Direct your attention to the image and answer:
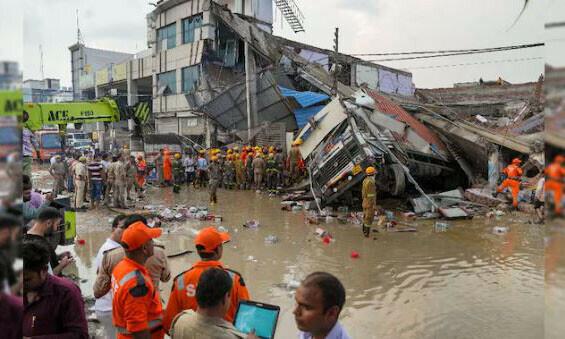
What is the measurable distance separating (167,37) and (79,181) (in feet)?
64.6

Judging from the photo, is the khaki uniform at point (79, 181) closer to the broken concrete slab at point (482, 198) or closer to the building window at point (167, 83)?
the broken concrete slab at point (482, 198)

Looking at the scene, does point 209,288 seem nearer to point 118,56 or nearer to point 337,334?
point 337,334

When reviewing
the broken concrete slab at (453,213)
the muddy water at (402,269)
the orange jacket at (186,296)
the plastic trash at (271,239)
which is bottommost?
the muddy water at (402,269)

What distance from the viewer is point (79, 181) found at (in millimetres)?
11508

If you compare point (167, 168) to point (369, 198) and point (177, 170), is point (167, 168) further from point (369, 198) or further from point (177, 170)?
point (369, 198)

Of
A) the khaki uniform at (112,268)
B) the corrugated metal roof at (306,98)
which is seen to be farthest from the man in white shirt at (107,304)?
the corrugated metal roof at (306,98)

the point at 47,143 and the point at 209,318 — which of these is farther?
the point at 47,143

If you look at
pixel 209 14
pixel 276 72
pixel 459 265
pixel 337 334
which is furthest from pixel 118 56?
pixel 337 334

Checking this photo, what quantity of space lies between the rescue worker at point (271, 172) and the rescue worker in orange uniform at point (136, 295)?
43.1 feet

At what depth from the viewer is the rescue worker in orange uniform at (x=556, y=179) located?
4.04 feet

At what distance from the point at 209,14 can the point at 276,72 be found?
6.18m

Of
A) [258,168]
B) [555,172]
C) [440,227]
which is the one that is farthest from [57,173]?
[555,172]

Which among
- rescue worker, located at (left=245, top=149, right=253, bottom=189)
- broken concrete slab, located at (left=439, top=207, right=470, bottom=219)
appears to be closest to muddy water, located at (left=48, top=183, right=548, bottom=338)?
broken concrete slab, located at (left=439, top=207, right=470, bottom=219)

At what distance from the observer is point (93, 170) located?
12.2 meters
